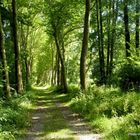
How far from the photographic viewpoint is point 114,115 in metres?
14.4

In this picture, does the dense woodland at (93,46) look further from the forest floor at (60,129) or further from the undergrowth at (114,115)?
the forest floor at (60,129)

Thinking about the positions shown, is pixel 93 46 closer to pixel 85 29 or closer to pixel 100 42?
pixel 100 42

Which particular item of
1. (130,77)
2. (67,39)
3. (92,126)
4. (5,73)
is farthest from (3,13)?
(67,39)

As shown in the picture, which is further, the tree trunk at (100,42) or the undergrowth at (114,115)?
the tree trunk at (100,42)

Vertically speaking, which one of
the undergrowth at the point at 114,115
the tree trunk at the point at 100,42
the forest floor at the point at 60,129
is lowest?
the forest floor at the point at 60,129

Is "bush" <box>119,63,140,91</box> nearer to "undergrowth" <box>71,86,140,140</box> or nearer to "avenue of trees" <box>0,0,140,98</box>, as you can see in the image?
"avenue of trees" <box>0,0,140,98</box>

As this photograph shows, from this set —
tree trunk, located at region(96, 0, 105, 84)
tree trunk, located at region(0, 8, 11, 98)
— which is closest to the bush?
tree trunk, located at region(0, 8, 11, 98)

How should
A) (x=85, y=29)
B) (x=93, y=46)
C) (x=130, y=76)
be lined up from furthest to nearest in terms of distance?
(x=93, y=46) → (x=85, y=29) → (x=130, y=76)

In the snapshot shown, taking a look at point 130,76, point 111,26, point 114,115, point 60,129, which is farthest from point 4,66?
point 111,26

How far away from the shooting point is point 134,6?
30.0m

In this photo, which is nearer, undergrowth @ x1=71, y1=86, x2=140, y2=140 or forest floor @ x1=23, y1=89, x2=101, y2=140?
undergrowth @ x1=71, y1=86, x2=140, y2=140

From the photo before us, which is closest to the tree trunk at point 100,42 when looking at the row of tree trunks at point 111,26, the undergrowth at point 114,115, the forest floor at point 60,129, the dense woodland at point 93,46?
the dense woodland at point 93,46

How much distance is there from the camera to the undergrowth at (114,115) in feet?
36.4

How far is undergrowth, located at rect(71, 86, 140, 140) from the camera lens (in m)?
11.1
